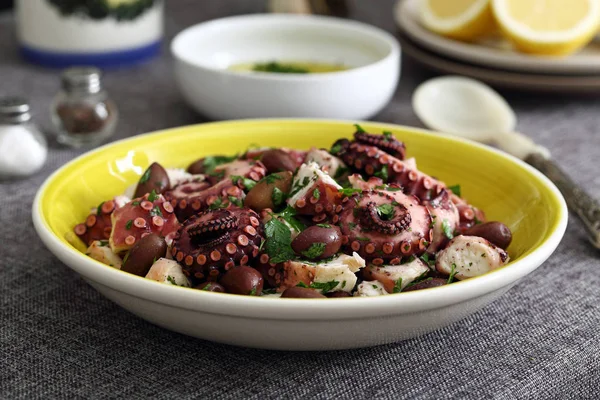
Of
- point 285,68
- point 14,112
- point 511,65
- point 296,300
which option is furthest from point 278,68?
point 296,300

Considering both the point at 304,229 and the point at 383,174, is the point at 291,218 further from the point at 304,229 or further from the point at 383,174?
the point at 383,174

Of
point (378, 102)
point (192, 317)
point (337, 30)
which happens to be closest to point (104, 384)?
point (192, 317)

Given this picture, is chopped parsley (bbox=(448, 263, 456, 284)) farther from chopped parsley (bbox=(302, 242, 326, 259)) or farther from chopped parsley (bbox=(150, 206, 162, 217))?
chopped parsley (bbox=(150, 206, 162, 217))

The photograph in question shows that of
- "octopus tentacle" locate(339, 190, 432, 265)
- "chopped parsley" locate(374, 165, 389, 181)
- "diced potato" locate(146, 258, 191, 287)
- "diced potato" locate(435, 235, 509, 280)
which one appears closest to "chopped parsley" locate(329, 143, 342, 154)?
"chopped parsley" locate(374, 165, 389, 181)

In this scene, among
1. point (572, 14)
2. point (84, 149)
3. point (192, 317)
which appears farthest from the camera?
point (572, 14)

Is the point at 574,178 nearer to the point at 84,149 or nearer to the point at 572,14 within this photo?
the point at 572,14

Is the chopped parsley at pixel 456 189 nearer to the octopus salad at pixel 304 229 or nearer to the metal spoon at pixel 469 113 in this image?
the octopus salad at pixel 304 229

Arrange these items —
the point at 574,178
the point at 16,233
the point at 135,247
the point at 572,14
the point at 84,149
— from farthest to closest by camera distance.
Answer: the point at 572,14
the point at 84,149
the point at 574,178
the point at 16,233
the point at 135,247

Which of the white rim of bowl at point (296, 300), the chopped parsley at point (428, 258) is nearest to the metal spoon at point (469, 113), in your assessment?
the chopped parsley at point (428, 258)
